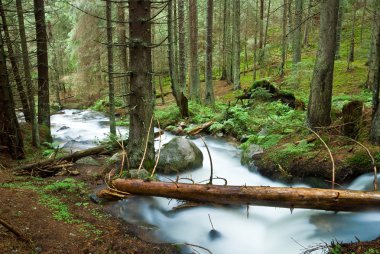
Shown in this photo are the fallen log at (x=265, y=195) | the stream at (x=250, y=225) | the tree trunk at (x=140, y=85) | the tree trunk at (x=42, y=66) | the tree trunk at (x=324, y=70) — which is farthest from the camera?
the tree trunk at (x=42, y=66)

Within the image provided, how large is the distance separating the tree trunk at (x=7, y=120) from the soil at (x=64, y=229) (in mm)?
3215

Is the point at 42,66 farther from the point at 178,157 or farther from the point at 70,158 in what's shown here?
the point at 178,157


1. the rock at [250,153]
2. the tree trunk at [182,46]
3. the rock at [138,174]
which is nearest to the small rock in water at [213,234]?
the rock at [138,174]

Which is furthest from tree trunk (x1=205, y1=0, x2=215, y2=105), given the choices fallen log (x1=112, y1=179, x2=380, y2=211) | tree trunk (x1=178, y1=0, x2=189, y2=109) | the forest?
fallen log (x1=112, y1=179, x2=380, y2=211)

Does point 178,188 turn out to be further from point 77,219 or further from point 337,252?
point 337,252

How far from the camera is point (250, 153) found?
8.51 meters

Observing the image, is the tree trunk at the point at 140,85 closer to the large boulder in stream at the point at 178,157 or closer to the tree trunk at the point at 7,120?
the large boulder in stream at the point at 178,157

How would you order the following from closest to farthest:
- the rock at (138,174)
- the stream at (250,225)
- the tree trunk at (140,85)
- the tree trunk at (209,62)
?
the stream at (250,225) < the rock at (138,174) < the tree trunk at (140,85) < the tree trunk at (209,62)

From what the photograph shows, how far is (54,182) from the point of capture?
6293 mm

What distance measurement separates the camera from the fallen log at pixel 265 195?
13.1ft

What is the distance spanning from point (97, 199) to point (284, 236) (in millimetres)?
3237

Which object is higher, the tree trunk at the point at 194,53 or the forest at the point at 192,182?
the tree trunk at the point at 194,53

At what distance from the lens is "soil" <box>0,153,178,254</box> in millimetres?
3615

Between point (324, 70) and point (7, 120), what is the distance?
8193mm
